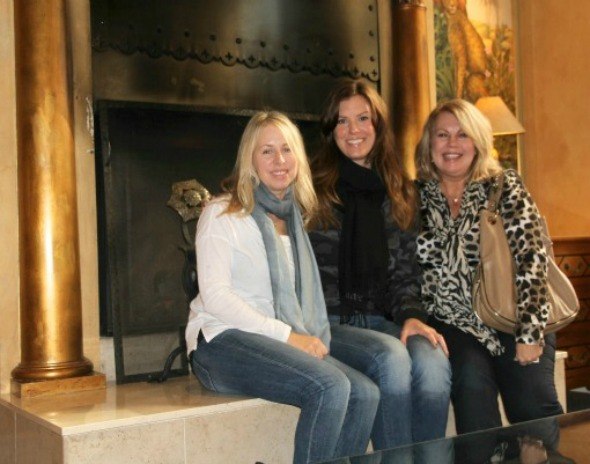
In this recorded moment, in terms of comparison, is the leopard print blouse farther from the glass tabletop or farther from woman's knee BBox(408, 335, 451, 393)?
the glass tabletop

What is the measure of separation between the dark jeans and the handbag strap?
432 mm

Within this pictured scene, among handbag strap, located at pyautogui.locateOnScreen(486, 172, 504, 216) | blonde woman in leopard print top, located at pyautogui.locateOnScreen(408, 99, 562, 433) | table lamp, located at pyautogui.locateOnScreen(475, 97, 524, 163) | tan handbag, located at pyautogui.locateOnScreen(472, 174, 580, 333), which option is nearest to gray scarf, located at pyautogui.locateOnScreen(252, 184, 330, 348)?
blonde woman in leopard print top, located at pyautogui.locateOnScreen(408, 99, 562, 433)

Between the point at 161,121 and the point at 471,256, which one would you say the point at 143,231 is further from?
the point at 471,256

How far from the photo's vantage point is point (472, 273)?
9.68 feet

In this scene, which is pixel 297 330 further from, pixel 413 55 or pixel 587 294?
pixel 587 294

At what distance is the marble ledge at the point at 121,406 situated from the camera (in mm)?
2664

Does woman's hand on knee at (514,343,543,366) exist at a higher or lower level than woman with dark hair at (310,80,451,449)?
lower

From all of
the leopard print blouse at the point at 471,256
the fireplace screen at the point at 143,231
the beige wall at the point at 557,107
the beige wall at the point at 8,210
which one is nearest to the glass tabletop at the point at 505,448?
the leopard print blouse at the point at 471,256

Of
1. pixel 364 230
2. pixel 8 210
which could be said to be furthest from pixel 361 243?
pixel 8 210

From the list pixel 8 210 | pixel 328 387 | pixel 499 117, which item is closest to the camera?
pixel 328 387

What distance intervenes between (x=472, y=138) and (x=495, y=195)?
0.24 metres

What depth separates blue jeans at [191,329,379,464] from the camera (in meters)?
2.51

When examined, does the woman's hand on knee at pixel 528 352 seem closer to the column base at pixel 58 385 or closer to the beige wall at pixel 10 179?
the column base at pixel 58 385

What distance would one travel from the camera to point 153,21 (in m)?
3.75
